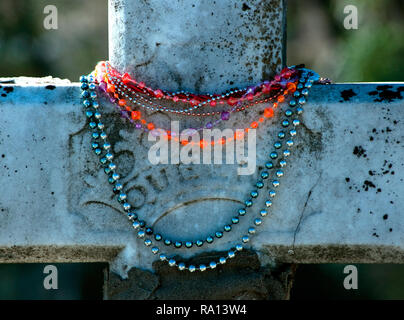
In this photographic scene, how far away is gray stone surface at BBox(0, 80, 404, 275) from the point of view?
8.64ft

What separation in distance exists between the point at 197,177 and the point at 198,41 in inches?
19.1

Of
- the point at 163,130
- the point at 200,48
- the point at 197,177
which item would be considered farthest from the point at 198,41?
the point at 197,177

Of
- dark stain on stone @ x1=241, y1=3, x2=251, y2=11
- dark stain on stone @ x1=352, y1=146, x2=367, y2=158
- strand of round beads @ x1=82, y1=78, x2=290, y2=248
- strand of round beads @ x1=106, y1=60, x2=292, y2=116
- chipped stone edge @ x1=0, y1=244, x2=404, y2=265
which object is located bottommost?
chipped stone edge @ x1=0, y1=244, x2=404, y2=265

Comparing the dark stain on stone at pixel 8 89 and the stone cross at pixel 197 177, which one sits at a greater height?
the dark stain on stone at pixel 8 89

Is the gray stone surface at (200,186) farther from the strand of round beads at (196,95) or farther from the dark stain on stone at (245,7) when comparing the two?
the dark stain on stone at (245,7)

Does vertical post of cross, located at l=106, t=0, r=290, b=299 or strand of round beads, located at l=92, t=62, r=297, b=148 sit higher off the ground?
vertical post of cross, located at l=106, t=0, r=290, b=299

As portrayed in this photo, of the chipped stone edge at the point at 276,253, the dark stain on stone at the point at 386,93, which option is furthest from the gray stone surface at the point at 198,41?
the chipped stone edge at the point at 276,253

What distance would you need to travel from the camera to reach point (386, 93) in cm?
265

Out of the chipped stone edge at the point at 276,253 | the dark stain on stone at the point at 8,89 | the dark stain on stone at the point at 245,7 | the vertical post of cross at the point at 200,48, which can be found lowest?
the chipped stone edge at the point at 276,253

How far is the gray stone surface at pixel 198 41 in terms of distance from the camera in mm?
2615

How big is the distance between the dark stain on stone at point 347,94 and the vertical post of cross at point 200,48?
0.28m

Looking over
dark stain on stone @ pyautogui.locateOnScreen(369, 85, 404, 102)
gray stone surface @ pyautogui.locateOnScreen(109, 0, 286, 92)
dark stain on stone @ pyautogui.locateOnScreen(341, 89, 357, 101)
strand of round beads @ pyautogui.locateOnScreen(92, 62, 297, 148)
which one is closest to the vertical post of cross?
gray stone surface @ pyautogui.locateOnScreen(109, 0, 286, 92)

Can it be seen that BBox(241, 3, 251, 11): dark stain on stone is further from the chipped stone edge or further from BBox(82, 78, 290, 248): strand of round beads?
the chipped stone edge

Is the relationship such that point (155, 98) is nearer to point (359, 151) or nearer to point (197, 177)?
point (197, 177)
